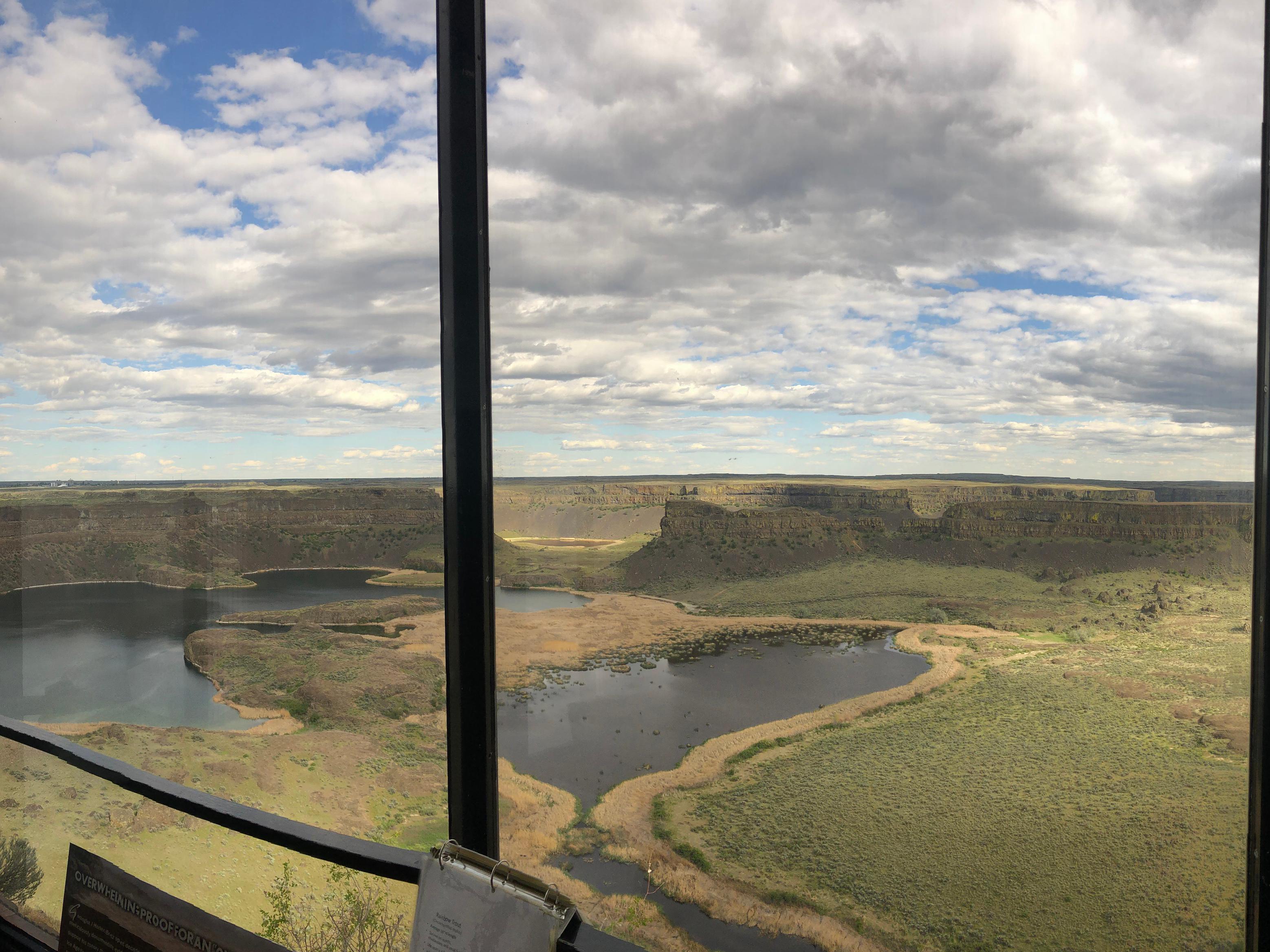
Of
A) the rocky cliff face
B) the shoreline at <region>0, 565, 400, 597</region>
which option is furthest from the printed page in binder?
A: the shoreline at <region>0, 565, 400, 597</region>

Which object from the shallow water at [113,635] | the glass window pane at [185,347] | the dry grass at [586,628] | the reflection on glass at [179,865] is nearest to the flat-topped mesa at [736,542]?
the dry grass at [586,628]

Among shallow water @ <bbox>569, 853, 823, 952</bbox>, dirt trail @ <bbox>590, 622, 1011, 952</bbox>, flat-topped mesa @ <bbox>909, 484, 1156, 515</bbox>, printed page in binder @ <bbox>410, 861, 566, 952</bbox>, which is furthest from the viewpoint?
shallow water @ <bbox>569, 853, 823, 952</bbox>

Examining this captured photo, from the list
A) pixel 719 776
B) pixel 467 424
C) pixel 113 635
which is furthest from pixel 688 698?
pixel 467 424

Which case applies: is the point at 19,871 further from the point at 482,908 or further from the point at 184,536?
the point at 482,908

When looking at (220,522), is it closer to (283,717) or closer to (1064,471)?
(283,717)

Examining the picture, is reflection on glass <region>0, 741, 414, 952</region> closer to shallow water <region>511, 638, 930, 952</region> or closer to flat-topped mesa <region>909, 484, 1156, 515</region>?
shallow water <region>511, 638, 930, 952</region>
